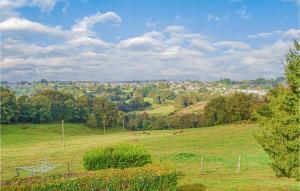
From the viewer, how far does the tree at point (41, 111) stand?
147m

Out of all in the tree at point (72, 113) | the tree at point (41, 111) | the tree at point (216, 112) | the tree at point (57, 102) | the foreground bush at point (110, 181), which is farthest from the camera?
the tree at point (72, 113)

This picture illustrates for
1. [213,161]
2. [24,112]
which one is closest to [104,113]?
[24,112]

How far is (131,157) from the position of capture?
2933 cm

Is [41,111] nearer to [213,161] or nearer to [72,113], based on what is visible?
[72,113]

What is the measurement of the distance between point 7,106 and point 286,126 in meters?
123

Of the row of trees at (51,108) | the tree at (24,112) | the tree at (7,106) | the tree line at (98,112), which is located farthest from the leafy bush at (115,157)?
the tree at (24,112)

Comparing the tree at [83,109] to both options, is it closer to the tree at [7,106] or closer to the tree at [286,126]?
the tree at [7,106]

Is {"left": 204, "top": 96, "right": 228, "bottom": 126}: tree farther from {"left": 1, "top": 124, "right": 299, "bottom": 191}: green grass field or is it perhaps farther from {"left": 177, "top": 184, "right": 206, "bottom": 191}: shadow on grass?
{"left": 177, "top": 184, "right": 206, "bottom": 191}: shadow on grass

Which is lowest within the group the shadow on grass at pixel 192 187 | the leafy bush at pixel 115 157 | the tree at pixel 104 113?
the tree at pixel 104 113

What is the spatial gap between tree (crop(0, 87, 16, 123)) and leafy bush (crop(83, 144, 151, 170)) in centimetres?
11393

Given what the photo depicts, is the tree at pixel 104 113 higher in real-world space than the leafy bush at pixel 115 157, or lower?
lower

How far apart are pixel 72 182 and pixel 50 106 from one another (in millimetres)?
134756

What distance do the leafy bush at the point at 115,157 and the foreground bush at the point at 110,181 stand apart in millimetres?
4439

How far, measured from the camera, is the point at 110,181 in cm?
2241
